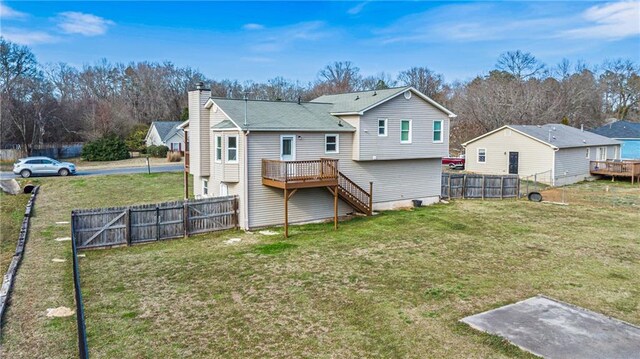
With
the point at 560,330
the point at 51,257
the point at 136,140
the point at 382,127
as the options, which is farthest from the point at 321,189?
the point at 136,140

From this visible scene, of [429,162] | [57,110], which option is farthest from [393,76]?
[429,162]

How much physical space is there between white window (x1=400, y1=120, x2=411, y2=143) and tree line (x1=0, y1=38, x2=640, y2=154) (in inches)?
1350

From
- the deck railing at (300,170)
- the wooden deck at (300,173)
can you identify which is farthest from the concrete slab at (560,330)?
the deck railing at (300,170)

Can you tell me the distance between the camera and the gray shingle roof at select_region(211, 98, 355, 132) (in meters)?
19.3

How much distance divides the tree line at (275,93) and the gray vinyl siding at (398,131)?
32833 mm

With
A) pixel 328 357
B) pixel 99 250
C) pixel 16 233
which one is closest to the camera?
pixel 328 357

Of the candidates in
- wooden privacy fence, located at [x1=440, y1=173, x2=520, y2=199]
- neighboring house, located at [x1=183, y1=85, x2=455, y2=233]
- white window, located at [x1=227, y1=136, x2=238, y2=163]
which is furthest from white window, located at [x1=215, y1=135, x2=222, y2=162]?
wooden privacy fence, located at [x1=440, y1=173, x2=520, y2=199]

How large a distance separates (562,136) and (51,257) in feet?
123

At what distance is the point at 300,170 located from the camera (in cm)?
1898

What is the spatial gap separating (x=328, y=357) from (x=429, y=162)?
18323mm

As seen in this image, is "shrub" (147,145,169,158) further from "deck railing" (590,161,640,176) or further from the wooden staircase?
"deck railing" (590,161,640,176)

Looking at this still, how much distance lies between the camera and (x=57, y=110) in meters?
50.7

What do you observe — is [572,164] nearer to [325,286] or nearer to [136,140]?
[325,286]

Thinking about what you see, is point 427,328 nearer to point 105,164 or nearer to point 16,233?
point 16,233
